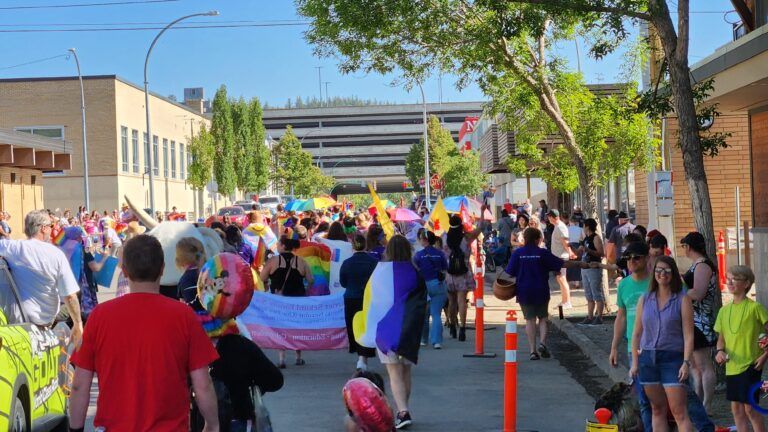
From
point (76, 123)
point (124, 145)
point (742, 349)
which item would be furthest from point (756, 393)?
point (124, 145)

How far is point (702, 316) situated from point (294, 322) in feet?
18.4

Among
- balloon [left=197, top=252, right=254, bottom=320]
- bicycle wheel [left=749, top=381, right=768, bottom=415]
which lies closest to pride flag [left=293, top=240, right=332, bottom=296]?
bicycle wheel [left=749, top=381, right=768, bottom=415]

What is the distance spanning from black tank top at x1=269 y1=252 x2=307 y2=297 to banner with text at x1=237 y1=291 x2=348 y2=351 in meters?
0.47

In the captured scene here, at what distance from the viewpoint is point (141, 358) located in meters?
4.62

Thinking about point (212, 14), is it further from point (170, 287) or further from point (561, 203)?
point (170, 287)

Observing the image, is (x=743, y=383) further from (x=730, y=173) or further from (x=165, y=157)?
(x=165, y=157)

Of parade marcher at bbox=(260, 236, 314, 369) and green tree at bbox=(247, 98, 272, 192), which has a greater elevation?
green tree at bbox=(247, 98, 272, 192)

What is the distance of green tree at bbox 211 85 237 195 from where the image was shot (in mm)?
70938

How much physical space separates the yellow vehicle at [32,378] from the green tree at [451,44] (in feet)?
32.4

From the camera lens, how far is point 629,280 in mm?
8727

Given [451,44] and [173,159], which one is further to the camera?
[173,159]

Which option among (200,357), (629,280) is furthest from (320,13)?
(200,357)

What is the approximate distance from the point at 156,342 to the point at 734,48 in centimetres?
1024

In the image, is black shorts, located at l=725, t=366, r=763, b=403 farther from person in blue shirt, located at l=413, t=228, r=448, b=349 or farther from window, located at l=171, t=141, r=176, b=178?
window, located at l=171, t=141, r=176, b=178
